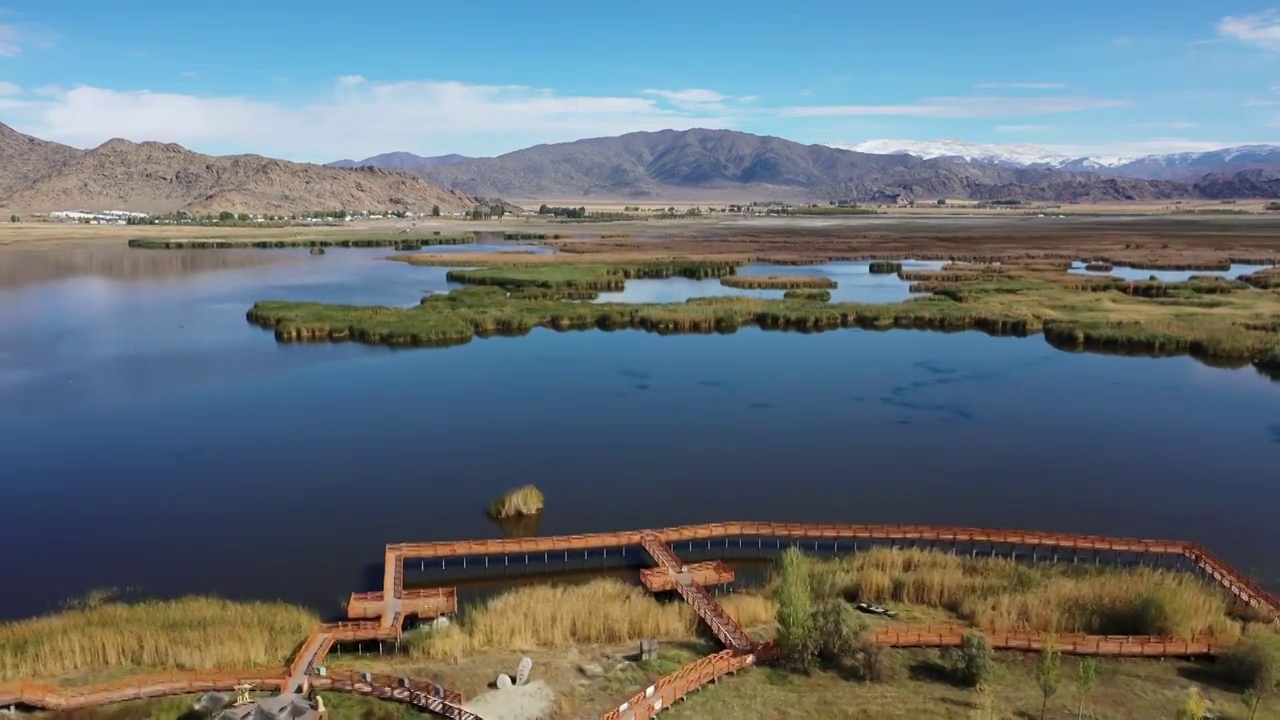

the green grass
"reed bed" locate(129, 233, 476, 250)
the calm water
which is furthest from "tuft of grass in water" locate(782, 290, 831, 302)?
"reed bed" locate(129, 233, 476, 250)

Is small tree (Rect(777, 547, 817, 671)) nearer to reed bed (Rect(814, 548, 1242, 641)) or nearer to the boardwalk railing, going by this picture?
reed bed (Rect(814, 548, 1242, 641))

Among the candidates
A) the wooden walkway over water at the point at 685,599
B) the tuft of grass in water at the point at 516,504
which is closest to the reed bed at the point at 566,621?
the wooden walkway over water at the point at 685,599

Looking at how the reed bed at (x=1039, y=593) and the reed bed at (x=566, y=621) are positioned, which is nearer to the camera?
the reed bed at (x=566, y=621)

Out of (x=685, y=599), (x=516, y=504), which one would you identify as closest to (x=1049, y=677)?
(x=685, y=599)

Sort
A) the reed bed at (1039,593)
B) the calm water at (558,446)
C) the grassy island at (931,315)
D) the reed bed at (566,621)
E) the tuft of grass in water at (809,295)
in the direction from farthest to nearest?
the tuft of grass in water at (809,295)
the grassy island at (931,315)
the calm water at (558,446)
the reed bed at (1039,593)
the reed bed at (566,621)

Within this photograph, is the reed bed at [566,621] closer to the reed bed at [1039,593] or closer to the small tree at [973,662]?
the reed bed at [1039,593]

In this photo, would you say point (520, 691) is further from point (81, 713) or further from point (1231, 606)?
point (1231, 606)
